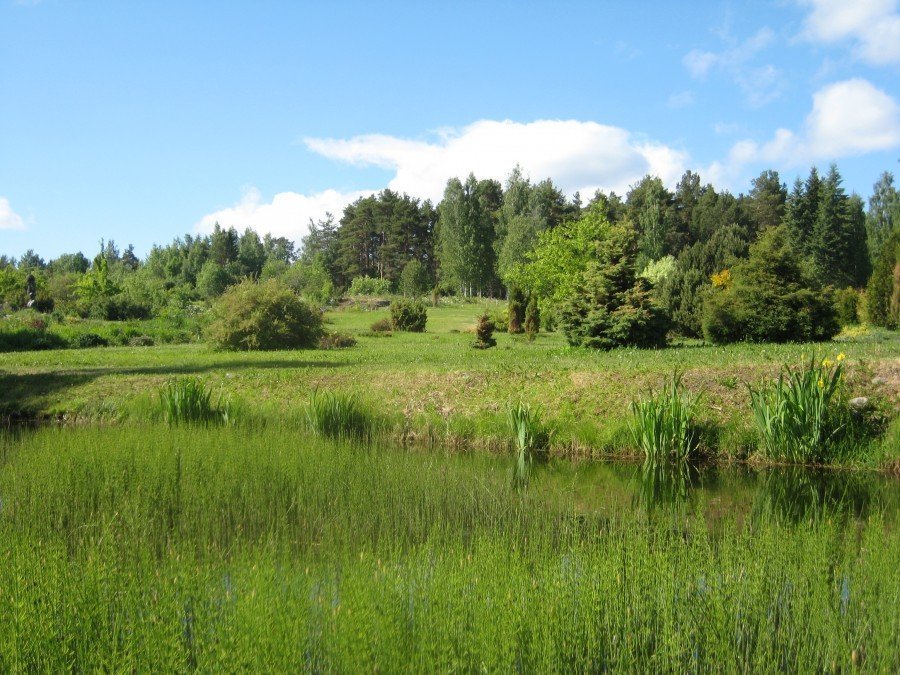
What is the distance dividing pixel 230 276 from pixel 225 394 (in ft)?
174

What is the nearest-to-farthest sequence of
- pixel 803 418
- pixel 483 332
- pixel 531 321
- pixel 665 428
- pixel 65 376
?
1. pixel 803 418
2. pixel 665 428
3. pixel 65 376
4. pixel 483 332
5. pixel 531 321

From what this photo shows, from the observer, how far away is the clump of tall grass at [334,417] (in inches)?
474

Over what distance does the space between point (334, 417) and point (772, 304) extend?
1445 centimetres

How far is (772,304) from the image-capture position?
20.8m

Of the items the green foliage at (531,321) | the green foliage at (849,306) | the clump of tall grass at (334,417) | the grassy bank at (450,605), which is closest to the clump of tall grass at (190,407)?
the clump of tall grass at (334,417)

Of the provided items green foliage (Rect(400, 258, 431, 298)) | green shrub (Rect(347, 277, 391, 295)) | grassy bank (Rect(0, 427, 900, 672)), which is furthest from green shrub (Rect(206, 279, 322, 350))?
green shrub (Rect(347, 277, 391, 295))

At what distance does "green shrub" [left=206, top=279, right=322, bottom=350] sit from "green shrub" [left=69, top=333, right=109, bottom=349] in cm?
625

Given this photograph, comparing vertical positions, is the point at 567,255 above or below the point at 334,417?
above

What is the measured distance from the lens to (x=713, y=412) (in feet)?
40.0

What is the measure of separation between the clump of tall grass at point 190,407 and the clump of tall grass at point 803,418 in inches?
340

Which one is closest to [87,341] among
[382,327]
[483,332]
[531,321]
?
[382,327]

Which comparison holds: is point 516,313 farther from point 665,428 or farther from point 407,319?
point 665,428

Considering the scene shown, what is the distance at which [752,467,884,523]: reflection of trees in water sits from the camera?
26.8 feet

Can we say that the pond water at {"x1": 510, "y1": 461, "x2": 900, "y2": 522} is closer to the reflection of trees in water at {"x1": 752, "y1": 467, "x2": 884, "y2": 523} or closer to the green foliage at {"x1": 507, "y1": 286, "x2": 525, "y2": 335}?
the reflection of trees in water at {"x1": 752, "y1": 467, "x2": 884, "y2": 523}
